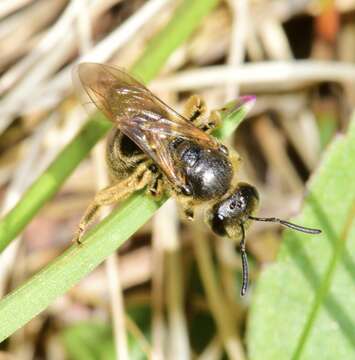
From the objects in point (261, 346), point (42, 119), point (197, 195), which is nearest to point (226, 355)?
point (261, 346)

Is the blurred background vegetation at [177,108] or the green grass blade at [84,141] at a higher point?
the green grass blade at [84,141]

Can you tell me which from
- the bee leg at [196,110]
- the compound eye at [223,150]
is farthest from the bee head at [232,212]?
the bee leg at [196,110]

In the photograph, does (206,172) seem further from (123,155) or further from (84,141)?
(84,141)

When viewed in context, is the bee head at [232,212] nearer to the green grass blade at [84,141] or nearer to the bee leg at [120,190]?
the bee leg at [120,190]

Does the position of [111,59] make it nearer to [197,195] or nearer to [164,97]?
[164,97]

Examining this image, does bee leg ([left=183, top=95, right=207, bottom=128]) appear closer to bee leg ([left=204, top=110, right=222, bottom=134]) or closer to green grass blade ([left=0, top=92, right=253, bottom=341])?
bee leg ([left=204, top=110, right=222, bottom=134])

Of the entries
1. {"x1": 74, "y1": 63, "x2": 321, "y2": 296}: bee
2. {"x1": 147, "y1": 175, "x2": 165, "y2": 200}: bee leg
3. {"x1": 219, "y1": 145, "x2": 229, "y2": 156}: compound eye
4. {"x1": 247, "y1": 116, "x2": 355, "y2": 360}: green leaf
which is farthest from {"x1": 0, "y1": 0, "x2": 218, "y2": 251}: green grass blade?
{"x1": 247, "y1": 116, "x2": 355, "y2": 360}: green leaf
